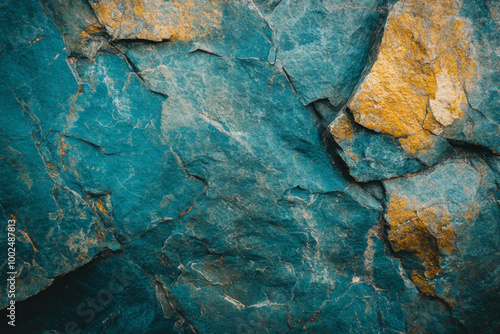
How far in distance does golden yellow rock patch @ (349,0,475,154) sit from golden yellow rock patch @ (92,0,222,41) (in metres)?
0.95

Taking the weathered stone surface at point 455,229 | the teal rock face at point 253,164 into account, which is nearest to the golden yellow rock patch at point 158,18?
the teal rock face at point 253,164

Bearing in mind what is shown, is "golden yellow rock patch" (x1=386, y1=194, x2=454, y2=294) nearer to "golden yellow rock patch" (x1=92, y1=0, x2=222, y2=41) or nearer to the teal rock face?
the teal rock face

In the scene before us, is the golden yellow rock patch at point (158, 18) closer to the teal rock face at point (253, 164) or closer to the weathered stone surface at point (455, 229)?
the teal rock face at point (253, 164)

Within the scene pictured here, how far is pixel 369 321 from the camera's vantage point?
1.96 metres

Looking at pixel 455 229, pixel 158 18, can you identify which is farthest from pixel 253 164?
pixel 455 229

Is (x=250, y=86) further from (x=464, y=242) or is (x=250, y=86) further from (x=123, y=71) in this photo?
(x=464, y=242)

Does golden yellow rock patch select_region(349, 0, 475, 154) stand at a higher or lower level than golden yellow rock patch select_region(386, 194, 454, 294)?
higher

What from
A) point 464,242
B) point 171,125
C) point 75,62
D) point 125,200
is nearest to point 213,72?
point 171,125

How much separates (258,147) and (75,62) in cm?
116

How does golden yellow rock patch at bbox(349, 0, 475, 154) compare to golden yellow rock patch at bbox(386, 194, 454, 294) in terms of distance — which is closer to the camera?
golden yellow rock patch at bbox(349, 0, 475, 154)

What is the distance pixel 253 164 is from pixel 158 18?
3.23 feet

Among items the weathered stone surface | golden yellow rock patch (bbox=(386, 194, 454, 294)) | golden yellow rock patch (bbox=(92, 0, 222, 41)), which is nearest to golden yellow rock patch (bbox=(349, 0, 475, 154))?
the weathered stone surface

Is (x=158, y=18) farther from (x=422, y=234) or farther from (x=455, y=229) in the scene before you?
(x=455, y=229)

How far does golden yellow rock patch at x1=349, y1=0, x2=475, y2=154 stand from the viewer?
1646 millimetres
